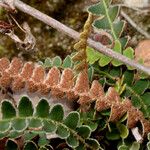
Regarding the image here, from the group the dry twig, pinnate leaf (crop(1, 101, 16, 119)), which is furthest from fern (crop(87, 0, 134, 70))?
pinnate leaf (crop(1, 101, 16, 119))

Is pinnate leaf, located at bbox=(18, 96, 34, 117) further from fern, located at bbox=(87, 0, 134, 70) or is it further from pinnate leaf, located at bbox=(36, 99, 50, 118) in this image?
fern, located at bbox=(87, 0, 134, 70)

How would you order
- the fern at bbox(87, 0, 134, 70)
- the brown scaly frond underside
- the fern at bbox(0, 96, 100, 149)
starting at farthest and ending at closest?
the fern at bbox(87, 0, 134, 70), the brown scaly frond underside, the fern at bbox(0, 96, 100, 149)

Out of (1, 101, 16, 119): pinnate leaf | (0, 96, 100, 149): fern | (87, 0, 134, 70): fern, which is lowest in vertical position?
(0, 96, 100, 149): fern

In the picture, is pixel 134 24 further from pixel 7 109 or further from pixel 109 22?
pixel 7 109

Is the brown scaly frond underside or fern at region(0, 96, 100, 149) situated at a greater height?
the brown scaly frond underside

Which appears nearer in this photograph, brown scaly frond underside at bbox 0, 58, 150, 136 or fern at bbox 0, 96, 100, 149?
fern at bbox 0, 96, 100, 149

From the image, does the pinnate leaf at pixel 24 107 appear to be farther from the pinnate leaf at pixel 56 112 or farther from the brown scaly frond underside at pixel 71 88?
the brown scaly frond underside at pixel 71 88

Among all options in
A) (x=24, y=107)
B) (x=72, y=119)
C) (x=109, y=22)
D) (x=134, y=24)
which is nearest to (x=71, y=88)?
(x=72, y=119)

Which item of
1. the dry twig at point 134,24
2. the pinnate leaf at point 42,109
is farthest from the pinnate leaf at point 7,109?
the dry twig at point 134,24
